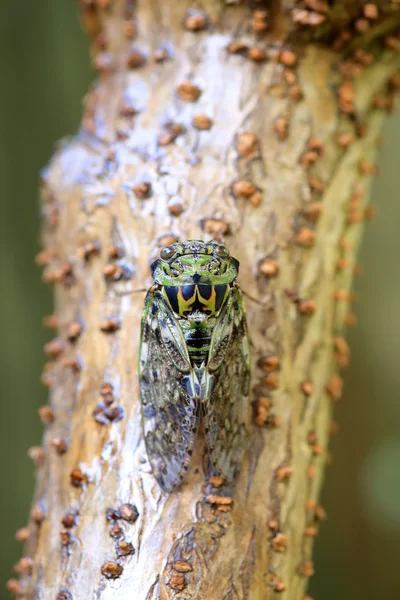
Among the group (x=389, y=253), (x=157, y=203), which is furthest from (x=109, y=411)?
(x=389, y=253)

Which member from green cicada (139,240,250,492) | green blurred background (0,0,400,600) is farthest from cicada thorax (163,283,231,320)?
green blurred background (0,0,400,600)

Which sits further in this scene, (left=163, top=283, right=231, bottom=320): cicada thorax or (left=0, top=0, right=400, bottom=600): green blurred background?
(left=0, top=0, right=400, bottom=600): green blurred background

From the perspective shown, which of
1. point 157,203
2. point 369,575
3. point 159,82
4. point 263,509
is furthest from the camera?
Result: point 369,575

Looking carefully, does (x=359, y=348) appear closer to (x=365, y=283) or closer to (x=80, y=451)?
(x=365, y=283)

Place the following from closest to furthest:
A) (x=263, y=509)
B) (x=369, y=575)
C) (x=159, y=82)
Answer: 1. (x=263, y=509)
2. (x=159, y=82)
3. (x=369, y=575)

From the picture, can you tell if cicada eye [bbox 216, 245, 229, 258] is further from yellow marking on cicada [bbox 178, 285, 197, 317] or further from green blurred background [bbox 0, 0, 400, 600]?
green blurred background [bbox 0, 0, 400, 600]

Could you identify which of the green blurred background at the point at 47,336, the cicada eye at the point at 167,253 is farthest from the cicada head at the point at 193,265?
the green blurred background at the point at 47,336
